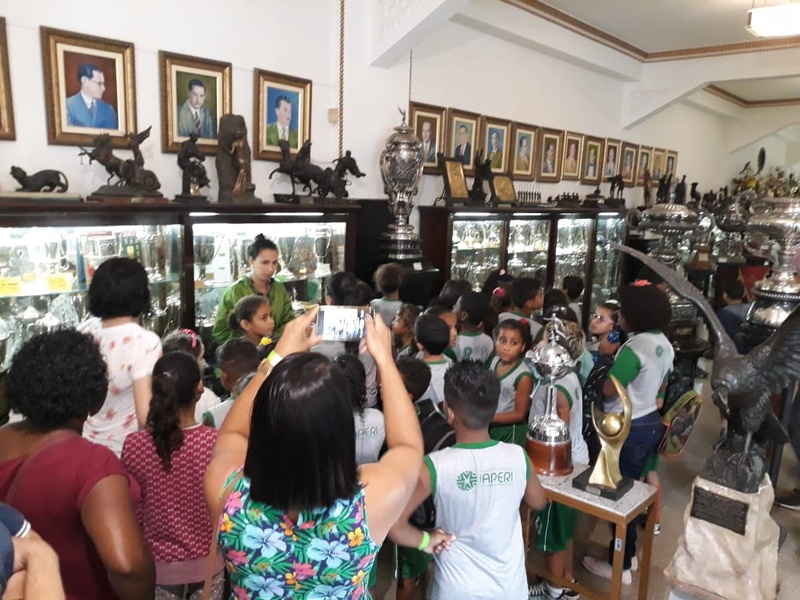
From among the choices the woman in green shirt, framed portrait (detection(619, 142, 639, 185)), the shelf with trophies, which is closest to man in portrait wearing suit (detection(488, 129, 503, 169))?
the shelf with trophies

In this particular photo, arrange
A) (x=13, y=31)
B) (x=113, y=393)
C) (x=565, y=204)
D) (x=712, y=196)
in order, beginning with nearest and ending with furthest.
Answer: (x=113, y=393), (x=13, y=31), (x=565, y=204), (x=712, y=196)

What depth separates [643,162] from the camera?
9.10 m

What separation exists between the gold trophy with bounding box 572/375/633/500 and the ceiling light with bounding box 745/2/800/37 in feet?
14.9

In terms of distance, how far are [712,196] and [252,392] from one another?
10.6 metres

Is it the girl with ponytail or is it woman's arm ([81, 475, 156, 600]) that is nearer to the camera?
woman's arm ([81, 475, 156, 600])

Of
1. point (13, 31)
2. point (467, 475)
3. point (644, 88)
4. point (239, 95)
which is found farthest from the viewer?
point (644, 88)

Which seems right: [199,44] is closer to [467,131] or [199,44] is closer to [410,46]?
[410,46]

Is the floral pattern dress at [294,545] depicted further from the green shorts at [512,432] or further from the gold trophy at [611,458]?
the green shorts at [512,432]

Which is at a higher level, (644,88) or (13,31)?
(644,88)

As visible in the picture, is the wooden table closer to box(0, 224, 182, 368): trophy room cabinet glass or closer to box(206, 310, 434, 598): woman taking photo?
box(206, 310, 434, 598): woman taking photo

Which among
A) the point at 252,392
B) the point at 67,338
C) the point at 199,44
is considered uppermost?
the point at 199,44

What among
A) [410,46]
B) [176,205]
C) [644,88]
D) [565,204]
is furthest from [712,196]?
[176,205]

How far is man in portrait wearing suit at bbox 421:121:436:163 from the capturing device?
18.1ft

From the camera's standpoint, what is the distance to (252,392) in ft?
4.48
